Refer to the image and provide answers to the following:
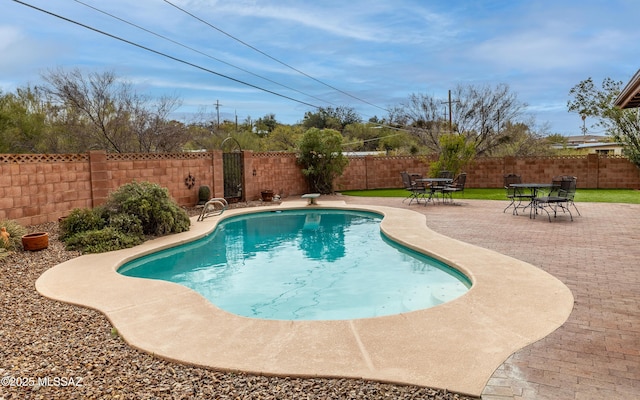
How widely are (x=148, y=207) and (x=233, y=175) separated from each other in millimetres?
6303

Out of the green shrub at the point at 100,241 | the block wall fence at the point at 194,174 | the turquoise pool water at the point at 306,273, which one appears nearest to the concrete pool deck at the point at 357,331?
the turquoise pool water at the point at 306,273

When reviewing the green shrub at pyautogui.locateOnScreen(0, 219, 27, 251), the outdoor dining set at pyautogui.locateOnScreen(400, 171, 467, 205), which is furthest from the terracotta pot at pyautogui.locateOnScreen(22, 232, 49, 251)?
the outdoor dining set at pyautogui.locateOnScreen(400, 171, 467, 205)

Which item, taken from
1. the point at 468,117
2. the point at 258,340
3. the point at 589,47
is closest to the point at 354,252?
the point at 258,340

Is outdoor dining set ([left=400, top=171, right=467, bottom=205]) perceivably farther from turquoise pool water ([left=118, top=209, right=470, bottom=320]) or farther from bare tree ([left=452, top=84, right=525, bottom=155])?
bare tree ([left=452, top=84, right=525, bottom=155])

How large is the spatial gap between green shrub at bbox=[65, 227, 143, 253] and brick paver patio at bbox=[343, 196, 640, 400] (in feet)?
22.2

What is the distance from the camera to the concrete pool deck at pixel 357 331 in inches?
131

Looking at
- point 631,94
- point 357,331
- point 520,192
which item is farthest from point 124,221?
point 520,192

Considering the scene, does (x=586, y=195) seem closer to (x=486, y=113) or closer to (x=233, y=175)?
(x=486, y=113)

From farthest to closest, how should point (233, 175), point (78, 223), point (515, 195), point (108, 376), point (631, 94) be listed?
point (233, 175) < point (515, 195) < point (78, 223) < point (631, 94) < point (108, 376)

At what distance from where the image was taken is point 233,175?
50.7 ft

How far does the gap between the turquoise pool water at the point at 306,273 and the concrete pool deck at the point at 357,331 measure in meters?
0.80

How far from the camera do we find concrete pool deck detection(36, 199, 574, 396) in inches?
131

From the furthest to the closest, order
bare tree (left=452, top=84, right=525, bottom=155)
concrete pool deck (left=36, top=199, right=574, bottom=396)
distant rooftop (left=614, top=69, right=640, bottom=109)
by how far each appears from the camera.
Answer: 1. bare tree (left=452, top=84, right=525, bottom=155)
2. distant rooftop (left=614, top=69, right=640, bottom=109)
3. concrete pool deck (left=36, top=199, right=574, bottom=396)

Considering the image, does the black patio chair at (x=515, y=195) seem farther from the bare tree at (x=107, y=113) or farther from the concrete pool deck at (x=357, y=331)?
the bare tree at (x=107, y=113)
